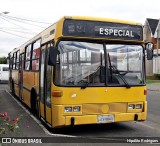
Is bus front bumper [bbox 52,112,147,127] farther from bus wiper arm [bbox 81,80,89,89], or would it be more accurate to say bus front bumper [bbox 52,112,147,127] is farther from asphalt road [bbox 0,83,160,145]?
bus wiper arm [bbox 81,80,89,89]

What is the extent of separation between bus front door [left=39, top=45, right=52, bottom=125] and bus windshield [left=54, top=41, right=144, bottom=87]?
0.64 m

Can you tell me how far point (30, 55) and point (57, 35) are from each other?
4.60 metres

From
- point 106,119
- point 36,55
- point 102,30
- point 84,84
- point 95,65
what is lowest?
point 106,119

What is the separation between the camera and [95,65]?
9148mm

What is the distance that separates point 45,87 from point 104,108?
72.6 inches

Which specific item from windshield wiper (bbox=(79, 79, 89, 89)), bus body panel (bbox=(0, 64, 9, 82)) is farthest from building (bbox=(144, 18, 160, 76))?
windshield wiper (bbox=(79, 79, 89, 89))

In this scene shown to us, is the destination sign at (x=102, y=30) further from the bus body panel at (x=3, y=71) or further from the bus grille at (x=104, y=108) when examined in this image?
the bus body panel at (x=3, y=71)

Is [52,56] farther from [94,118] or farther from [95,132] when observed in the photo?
[95,132]

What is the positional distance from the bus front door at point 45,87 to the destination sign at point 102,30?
3.91 ft

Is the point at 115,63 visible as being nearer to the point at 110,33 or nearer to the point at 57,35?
the point at 110,33

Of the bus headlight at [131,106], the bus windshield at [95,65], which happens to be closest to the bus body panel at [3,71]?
the bus windshield at [95,65]

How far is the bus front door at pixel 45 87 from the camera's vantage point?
946cm

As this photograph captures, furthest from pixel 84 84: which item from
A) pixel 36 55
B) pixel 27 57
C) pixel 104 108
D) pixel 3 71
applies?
pixel 3 71

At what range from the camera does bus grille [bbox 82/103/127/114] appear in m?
8.93
